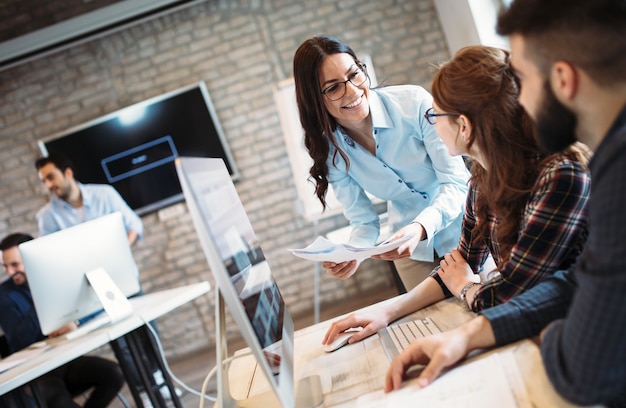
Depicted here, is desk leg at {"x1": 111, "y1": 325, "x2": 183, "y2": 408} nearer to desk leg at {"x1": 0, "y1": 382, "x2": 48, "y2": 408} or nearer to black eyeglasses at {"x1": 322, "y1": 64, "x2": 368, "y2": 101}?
desk leg at {"x1": 0, "y1": 382, "x2": 48, "y2": 408}

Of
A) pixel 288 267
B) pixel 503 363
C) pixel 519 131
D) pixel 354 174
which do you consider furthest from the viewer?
pixel 288 267

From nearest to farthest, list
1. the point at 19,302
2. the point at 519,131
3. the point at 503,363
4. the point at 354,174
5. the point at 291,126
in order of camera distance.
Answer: the point at 503,363, the point at 519,131, the point at 354,174, the point at 19,302, the point at 291,126

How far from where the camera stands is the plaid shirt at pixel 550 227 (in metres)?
1.05

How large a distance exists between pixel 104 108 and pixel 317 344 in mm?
3850

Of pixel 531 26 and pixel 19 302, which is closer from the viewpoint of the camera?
pixel 531 26

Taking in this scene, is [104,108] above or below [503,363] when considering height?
above

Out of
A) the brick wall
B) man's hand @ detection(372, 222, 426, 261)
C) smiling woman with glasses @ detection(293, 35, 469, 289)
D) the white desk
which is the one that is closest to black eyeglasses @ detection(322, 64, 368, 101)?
smiling woman with glasses @ detection(293, 35, 469, 289)

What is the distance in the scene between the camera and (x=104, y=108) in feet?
15.3

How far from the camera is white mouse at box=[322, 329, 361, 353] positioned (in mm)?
1333

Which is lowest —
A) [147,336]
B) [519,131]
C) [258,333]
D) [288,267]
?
[288,267]

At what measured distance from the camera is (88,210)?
4.25 m

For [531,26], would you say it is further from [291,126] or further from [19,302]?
[291,126]

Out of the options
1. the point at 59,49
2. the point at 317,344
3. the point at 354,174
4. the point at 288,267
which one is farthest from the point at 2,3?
the point at 317,344

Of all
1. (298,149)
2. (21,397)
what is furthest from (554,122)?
(298,149)
